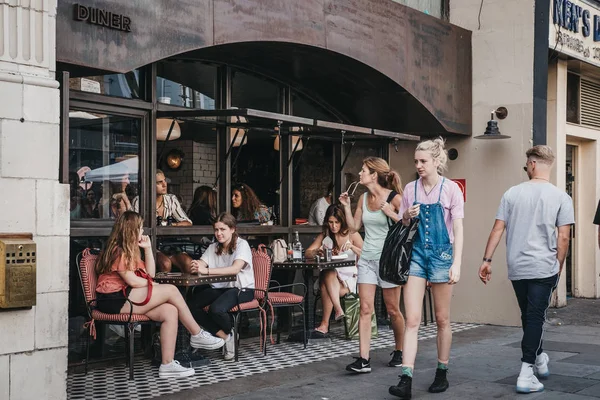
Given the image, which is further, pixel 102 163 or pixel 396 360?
pixel 102 163

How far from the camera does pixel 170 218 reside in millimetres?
9008

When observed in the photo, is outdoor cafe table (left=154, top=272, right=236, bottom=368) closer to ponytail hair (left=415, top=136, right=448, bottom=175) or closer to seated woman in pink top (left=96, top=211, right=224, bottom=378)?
seated woman in pink top (left=96, top=211, right=224, bottom=378)

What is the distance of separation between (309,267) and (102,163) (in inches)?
96.4

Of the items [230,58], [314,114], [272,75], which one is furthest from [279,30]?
[314,114]

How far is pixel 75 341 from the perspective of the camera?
798cm

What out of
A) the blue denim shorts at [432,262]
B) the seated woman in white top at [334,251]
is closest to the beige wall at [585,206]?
the seated woman in white top at [334,251]

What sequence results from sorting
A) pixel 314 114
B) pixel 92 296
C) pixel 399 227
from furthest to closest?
pixel 314 114, pixel 92 296, pixel 399 227

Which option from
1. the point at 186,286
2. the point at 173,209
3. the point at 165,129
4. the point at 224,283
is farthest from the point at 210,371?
the point at 165,129

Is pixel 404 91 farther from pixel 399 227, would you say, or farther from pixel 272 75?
pixel 399 227

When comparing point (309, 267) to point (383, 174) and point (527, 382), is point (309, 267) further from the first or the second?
point (527, 382)

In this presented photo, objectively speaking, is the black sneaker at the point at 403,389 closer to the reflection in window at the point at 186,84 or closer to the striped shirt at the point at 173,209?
the striped shirt at the point at 173,209

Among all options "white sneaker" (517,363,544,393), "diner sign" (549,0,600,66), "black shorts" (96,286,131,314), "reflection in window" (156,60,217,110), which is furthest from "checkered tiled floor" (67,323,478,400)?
"diner sign" (549,0,600,66)

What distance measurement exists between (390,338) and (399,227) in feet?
11.5

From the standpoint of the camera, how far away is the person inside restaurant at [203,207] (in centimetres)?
936
